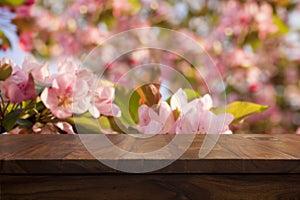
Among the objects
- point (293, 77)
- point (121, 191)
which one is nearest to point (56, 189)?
point (121, 191)

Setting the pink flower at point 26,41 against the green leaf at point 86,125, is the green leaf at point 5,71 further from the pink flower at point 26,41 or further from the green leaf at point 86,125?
the pink flower at point 26,41

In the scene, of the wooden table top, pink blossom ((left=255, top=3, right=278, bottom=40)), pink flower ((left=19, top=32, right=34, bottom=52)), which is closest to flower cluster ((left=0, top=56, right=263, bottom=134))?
the wooden table top

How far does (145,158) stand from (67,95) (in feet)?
1.34

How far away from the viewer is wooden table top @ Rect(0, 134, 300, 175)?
59cm

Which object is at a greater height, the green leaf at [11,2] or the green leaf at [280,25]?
the green leaf at [280,25]

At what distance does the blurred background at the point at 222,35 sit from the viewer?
226 centimetres

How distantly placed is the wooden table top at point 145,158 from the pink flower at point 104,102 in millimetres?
216

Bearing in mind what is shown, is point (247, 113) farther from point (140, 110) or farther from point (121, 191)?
point (121, 191)

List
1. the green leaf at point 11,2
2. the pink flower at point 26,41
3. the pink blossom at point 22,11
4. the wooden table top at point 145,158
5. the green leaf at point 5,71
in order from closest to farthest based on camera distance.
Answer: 1. the wooden table top at point 145,158
2. the green leaf at point 5,71
3. the green leaf at point 11,2
4. the pink blossom at point 22,11
5. the pink flower at point 26,41

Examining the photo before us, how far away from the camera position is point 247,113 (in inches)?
40.9

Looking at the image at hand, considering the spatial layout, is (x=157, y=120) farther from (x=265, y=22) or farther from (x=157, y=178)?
(x=265, y=22)

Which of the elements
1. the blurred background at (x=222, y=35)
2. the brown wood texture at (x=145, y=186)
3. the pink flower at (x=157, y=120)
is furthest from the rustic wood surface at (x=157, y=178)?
the blurred background at (x=222, y=35)

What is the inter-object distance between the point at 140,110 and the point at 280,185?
0.36 metres

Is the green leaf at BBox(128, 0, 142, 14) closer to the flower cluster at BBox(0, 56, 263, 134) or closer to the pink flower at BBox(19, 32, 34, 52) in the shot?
the pink flower at BBox(19, 32, 34, 52)
